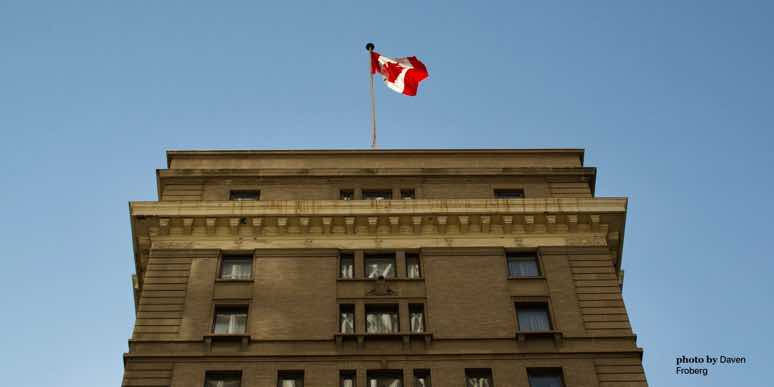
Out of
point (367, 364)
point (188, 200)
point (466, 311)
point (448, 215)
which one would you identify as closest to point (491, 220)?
point (448, 215)

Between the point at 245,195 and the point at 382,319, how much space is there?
10.6 meters

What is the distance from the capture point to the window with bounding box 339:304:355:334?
40.3 m

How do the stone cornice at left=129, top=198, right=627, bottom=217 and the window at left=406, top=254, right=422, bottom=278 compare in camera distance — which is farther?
the stone cornice at left=129, top=198, right=627, bottom=217

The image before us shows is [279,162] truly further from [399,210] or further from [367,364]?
[367,364]

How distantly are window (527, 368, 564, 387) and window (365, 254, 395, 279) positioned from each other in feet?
25.0

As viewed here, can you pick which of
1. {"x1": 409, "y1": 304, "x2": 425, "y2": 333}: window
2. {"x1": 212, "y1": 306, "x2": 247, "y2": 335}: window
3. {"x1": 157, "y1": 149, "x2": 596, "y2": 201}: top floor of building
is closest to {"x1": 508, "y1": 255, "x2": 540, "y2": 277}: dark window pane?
{"x1": 157, "y1": 149, "x2": 596, "y2": 201}: top floor of building

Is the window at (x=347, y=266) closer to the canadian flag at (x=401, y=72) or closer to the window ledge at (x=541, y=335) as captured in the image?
the window ledge at (x=541, y=335)

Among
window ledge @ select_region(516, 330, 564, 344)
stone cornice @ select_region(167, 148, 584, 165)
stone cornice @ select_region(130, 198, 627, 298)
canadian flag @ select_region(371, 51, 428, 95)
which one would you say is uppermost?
canadian flag @ select_region(371, 51, 428, 95)

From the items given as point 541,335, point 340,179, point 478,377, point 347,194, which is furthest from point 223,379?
point 340,179

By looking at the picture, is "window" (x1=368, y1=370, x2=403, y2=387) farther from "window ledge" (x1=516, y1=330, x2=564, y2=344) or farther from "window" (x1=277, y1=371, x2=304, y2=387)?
"window ledge" (x1=516, y1=330, x2=564, y2=344)

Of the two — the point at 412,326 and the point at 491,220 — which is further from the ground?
the point at 491,220

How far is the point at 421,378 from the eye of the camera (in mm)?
38406

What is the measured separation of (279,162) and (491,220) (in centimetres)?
1114

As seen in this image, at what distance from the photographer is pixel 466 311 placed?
4100 centimetres
